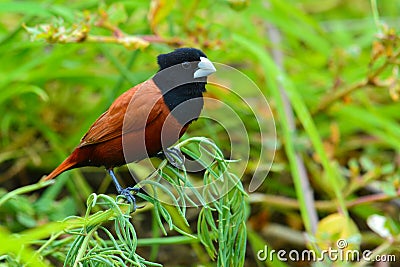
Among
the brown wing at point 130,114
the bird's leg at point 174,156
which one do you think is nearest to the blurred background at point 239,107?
the brown wing at point 130,114

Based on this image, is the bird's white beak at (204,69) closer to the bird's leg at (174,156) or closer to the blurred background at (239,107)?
the bird's leg at (174,156)

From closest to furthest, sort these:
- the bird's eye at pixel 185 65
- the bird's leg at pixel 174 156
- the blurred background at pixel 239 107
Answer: the bird's leg at pixel 174 156 → the bird's eye at pixel 185 65 → the blurred background at pixel 239 107

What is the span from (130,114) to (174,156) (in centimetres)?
13

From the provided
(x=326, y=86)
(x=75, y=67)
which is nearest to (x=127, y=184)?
(x=75, y=67)

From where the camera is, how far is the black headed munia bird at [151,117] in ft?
3.23

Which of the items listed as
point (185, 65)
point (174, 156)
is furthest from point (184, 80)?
point (174, 156)

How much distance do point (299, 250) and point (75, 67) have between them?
34.0 inches

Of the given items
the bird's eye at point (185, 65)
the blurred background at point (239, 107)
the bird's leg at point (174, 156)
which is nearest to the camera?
the bird's leg at point (174, 156)

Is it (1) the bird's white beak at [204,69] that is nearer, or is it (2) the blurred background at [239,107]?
(1) the bird's white beak at [204,69]

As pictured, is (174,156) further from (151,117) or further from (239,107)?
(239,107)

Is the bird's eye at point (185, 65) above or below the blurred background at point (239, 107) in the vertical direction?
above

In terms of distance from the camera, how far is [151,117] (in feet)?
3.32

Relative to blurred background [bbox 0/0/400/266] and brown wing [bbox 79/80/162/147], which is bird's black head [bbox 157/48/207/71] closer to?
brown wing [bbox 79/80/162/147]

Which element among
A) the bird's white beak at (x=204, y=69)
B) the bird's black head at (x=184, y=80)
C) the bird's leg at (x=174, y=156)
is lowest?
the bird's leg at (x=174, y=156)
